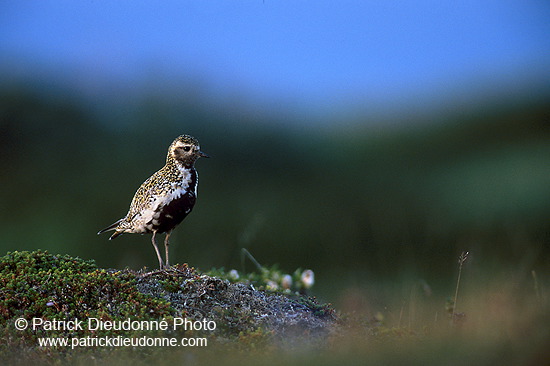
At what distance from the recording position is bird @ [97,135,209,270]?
6.96 m

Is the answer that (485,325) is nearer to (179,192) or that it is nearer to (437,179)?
(179,192)

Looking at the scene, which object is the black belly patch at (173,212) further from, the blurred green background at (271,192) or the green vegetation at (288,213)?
the blurred green background at (271,192)

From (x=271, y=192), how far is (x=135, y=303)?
11.1 meters

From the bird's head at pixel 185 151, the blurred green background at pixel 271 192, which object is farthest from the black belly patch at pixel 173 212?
the blurred green background at pixel 271 192

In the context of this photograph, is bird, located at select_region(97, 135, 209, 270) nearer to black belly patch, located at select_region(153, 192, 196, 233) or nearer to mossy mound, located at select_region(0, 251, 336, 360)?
black belly patch, located at select_region(153, 192, 196, 233)

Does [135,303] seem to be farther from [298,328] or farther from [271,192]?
[271,192]

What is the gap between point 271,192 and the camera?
677 inches

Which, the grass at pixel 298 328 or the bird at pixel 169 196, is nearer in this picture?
the grass at pixel 298 328

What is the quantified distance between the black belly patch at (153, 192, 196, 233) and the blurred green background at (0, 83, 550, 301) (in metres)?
5.50

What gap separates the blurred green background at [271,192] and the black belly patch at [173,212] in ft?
18.1

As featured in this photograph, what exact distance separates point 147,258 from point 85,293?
7050mm

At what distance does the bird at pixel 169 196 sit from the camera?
6957 mm

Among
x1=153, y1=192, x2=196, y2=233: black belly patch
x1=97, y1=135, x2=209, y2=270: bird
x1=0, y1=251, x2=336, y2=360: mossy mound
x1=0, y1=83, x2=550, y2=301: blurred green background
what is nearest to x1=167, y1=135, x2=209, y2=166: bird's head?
x1=97, y1=135, x2=209, y2=270: bird

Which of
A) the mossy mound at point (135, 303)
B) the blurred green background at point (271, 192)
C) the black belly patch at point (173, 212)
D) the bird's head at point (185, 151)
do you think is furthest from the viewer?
the blurred green background at point (271, 192)
